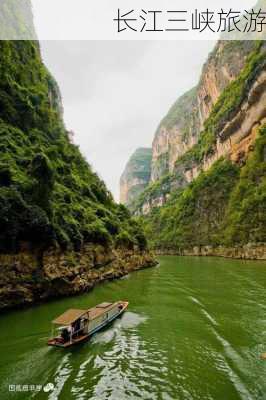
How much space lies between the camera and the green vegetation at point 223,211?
57.0 metres

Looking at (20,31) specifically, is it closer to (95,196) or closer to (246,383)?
(95,196)

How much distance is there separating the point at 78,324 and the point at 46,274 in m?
6.79

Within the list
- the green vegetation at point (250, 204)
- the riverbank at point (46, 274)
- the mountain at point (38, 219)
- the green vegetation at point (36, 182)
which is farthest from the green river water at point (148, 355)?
the green vegetation at point (250, 204)

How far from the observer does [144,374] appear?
909cm

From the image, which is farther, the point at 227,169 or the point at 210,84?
the point at 210,84

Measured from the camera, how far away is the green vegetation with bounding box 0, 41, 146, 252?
56.8ft

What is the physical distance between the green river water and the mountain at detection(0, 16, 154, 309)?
1799 mm

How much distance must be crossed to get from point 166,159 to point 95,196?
15743 centimetres

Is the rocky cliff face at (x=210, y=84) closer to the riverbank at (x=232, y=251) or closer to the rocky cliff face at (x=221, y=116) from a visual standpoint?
the rocky cliff face at (x=221, y=116)

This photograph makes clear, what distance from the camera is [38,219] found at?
57.7ft

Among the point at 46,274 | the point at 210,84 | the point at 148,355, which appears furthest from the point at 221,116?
the point at 148,355

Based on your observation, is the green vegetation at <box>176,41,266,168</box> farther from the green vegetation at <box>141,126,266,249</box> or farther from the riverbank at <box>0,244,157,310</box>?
the riverbank at <box>0,244,157,310</box>

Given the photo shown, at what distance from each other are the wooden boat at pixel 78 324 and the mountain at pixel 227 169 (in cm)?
4532

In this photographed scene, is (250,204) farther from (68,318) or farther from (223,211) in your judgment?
(68,318)
